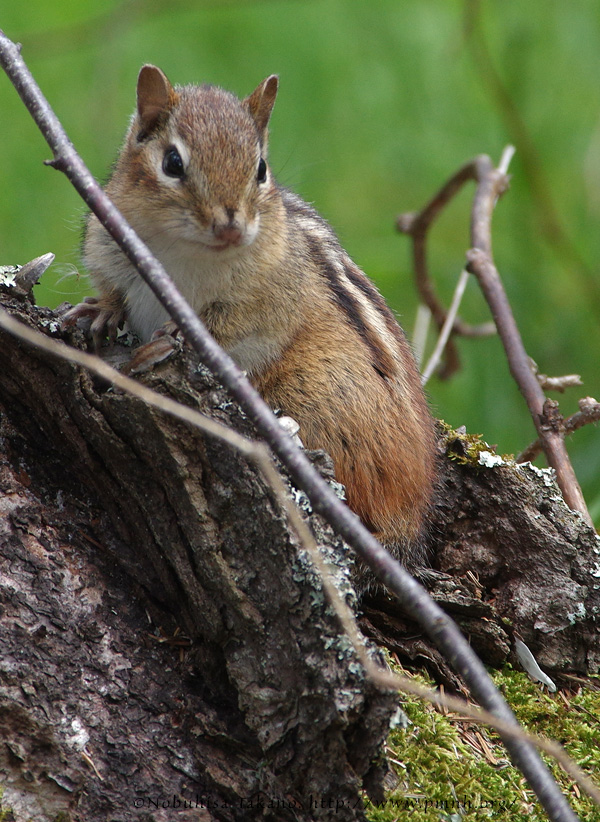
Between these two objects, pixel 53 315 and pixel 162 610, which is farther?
pixel 53 315

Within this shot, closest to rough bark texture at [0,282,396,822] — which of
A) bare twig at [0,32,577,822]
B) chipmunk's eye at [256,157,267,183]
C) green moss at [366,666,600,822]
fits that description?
green moss at [366,666,600,822]

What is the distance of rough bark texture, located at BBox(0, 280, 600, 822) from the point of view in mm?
2061

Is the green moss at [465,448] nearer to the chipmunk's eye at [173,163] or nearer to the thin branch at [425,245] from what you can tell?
the chipmunk's eye at [173,163]

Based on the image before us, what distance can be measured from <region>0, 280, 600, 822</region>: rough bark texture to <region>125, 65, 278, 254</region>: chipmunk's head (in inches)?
24.9

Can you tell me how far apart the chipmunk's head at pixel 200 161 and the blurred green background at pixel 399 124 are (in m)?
1.71

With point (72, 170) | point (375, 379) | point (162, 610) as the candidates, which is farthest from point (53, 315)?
point (375, 379)

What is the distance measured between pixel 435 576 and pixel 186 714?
0.98 meters

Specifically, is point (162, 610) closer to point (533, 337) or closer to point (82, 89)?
point (533, 337)

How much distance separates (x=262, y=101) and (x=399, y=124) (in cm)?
318

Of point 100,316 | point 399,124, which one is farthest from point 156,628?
point 399,124

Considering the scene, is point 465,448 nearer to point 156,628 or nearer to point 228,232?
point 228,232

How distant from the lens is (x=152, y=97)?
319 cm

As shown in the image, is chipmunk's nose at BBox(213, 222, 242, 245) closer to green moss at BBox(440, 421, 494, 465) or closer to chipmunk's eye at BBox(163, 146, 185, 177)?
chipmunk's eye at BBox(163, 146, 185, 177)

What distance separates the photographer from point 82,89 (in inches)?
240
